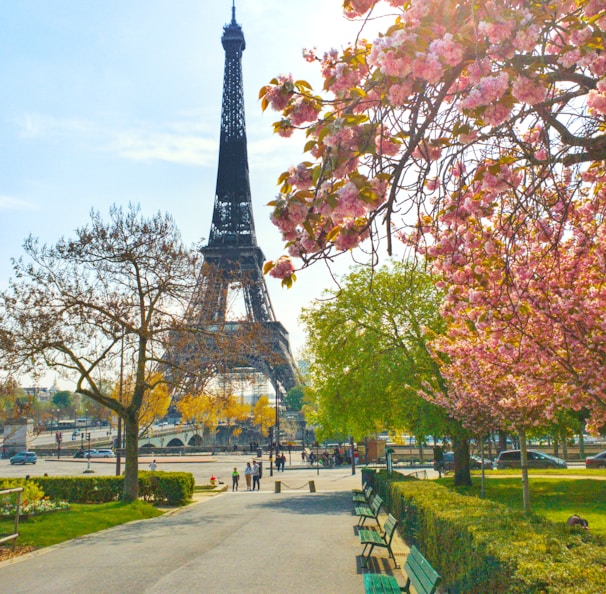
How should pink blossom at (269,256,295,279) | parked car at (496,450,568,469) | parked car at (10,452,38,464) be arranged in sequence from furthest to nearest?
1. parked car at (10,452,38,464)
2. parked car at (496,450,568,469)
3. pink blossom at (269,256,295,279)

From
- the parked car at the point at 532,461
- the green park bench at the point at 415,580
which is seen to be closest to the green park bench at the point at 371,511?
the green park bench at the point at 415,580

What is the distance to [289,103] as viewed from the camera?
533 cm

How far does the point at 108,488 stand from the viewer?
25.8 m

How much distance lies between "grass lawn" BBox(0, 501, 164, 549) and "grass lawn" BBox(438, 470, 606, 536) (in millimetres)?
10957

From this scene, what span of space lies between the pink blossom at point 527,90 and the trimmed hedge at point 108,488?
2381 cm

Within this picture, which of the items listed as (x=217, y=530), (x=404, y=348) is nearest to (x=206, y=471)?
(x=404, y=348)

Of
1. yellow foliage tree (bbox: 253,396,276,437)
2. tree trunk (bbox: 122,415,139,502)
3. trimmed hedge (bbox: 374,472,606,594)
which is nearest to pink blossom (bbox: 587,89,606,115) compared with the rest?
trimmed hedge (bbox: 374,472,606,594)

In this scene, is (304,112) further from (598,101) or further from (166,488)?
(166,488)

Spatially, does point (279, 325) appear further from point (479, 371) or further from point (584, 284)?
point (584, 284)

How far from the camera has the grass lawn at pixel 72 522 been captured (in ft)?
48.3

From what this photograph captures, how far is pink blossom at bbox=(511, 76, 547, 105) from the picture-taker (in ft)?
16.3

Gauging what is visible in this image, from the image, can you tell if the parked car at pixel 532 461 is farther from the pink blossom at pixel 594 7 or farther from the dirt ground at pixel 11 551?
the pink blossom at pixel 594 7

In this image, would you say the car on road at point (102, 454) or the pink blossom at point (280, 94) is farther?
the car on road at point (102, 454)

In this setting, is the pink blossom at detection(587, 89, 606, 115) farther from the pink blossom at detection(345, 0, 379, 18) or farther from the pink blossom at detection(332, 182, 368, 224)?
the pink blossom at detection(332, 182, 368, 224)
